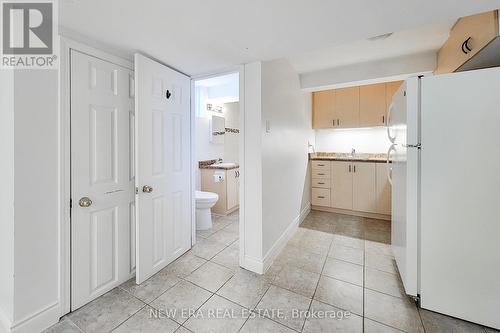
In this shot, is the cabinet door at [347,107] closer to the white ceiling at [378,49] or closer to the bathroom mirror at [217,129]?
the white ceiling at [378,49]

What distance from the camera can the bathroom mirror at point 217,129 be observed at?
13.6ft

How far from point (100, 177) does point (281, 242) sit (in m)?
1.90

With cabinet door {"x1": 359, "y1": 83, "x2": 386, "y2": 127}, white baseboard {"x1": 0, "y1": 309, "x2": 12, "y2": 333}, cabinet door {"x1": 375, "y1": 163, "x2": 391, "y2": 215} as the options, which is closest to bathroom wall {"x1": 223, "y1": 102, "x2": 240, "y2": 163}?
cabinet door {"x1": 359, "y1": 83, "x2": 386, "y2": 127}

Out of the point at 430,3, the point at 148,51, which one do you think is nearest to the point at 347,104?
the point at 430,3

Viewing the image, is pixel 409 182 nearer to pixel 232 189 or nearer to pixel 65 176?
pixel 65 176

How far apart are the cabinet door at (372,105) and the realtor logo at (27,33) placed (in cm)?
391

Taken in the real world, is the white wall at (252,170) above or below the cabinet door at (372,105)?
below

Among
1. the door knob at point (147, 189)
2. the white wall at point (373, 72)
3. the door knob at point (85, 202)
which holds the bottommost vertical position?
the door knob at point (85, 202)

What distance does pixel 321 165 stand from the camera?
12.5ft

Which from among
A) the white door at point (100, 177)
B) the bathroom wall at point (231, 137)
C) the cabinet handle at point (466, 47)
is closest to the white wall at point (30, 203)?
the white door at point (100, 177)

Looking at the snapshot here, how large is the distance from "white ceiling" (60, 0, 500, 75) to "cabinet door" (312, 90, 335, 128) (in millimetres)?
2391

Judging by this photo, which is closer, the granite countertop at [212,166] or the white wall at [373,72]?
the white wall at [373,72]

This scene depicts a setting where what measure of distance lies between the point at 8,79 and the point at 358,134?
4443 millimetres

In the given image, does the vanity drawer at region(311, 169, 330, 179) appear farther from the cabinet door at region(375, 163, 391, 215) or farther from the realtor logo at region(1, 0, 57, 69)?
the realtor logo at region(1, 0, 57, 69)
